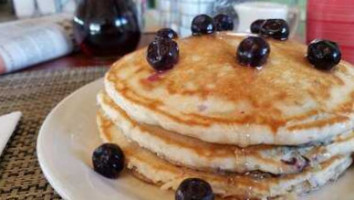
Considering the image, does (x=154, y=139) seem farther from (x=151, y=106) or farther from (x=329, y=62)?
(x=329, y=62)

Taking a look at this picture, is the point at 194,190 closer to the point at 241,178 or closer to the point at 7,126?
the point at 241,178

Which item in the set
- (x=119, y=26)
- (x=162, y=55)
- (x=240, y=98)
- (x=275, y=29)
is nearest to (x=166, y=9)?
(x=119, y=26)

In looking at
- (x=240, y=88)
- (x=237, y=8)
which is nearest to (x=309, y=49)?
(x=240, y=88)

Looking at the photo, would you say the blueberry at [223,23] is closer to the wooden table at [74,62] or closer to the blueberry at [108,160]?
the blueberry at [108,160]

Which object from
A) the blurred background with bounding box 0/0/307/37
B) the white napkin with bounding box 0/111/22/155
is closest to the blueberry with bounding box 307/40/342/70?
the white napkin with bounding box 0/111/22/155

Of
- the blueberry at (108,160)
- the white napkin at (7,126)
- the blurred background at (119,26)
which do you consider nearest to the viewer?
the blueberry at (108,160)

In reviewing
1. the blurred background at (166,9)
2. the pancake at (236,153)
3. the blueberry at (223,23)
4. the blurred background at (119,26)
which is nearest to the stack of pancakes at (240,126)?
the pancake at (236,153)

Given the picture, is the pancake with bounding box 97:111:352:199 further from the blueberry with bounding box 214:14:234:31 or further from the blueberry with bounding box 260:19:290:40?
the blueberry with bounding box 214:14:234:31
